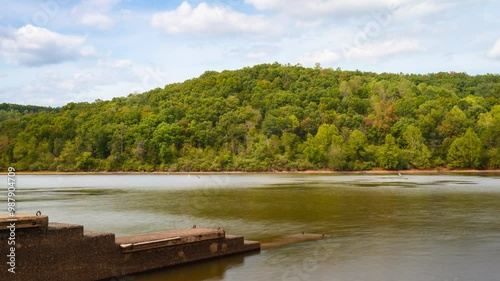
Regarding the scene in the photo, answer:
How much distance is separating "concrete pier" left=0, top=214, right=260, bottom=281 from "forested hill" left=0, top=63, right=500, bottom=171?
116069 millimetres

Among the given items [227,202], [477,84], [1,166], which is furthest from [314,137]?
[227,202]

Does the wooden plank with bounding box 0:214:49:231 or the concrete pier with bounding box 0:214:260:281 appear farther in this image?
the concrete pier with bounding box 0:214:260:281

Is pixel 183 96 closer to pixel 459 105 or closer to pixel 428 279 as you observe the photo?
pixel 459 105

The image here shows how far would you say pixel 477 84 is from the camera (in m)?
187

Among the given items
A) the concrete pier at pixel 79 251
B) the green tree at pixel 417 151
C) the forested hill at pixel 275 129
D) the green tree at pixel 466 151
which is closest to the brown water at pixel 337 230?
the concrete pier at pixel 79 251

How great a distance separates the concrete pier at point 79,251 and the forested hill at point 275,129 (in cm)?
11607

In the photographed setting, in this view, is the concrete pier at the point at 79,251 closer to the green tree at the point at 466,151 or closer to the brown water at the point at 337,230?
the brown water at the point at 337,230

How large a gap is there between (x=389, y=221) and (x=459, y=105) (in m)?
129

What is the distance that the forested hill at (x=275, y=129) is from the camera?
440 ft

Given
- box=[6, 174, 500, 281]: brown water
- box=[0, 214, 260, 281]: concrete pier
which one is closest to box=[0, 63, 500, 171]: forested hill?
box=[6, 174, 500, 281]: brown water

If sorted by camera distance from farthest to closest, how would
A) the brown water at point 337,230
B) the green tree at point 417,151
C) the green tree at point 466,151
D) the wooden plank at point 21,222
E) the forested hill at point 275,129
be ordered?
the forested hill at point 275,129 < the green tree at point 417,151 < the green tree at point 466,151 < the brown water at point 337,230 < the wooden plank at point 21,222

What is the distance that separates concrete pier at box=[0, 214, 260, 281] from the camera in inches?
542

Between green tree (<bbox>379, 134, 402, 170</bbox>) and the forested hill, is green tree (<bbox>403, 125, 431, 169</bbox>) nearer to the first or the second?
the forested hill

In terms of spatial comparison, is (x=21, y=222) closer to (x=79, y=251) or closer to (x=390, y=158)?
(x=79, y=251)
